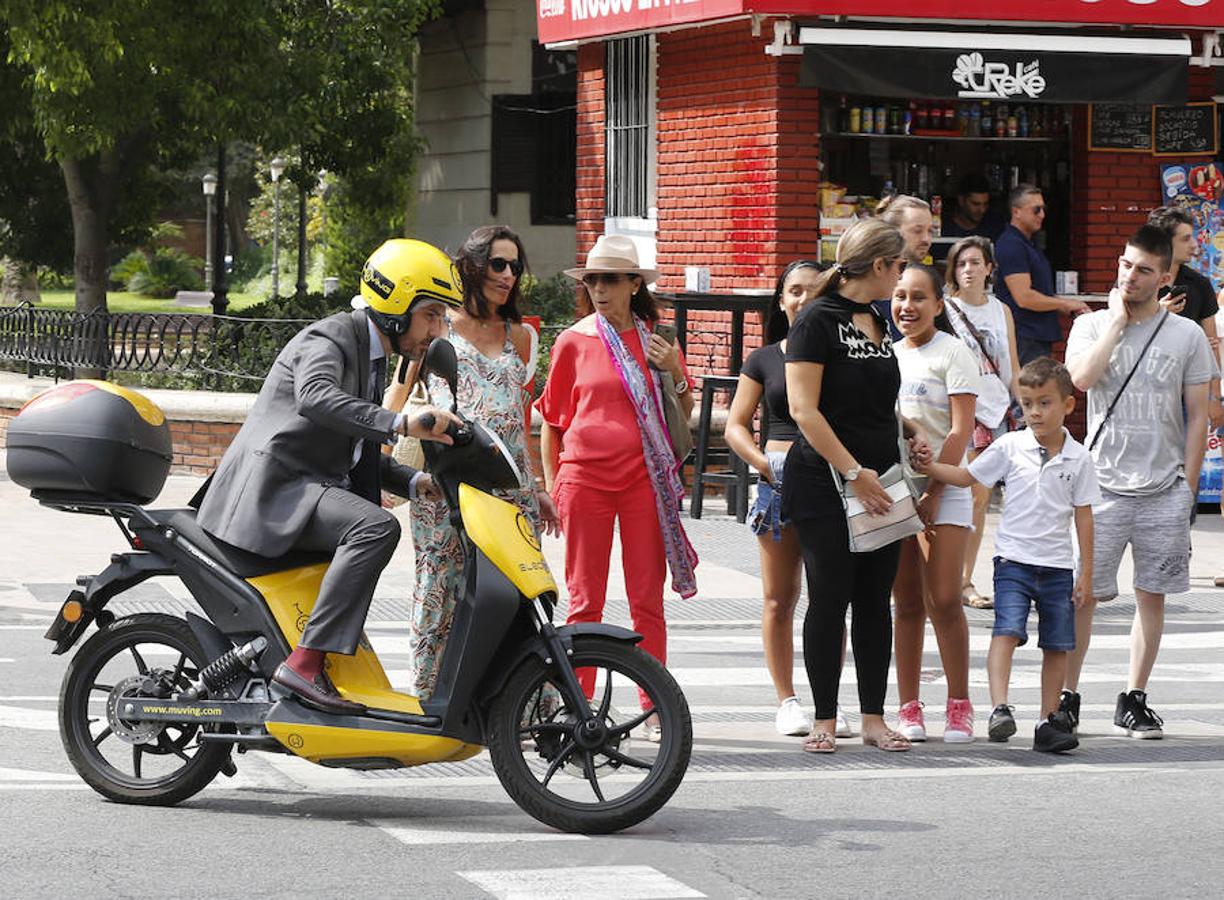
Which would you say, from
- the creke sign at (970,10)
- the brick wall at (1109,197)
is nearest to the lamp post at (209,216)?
the creke sign at (970,10)

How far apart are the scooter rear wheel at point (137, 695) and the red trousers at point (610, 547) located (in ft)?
5.45

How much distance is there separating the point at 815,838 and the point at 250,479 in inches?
78.9

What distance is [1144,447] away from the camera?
879cm

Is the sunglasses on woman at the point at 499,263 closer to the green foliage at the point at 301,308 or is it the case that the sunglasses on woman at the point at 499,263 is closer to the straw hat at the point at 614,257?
the straw hat at the point at 614,257

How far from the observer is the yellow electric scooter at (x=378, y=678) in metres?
6.74

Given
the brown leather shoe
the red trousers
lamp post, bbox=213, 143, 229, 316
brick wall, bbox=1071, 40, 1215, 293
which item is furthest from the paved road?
lamp post, bbox=213, 143, 229, 316

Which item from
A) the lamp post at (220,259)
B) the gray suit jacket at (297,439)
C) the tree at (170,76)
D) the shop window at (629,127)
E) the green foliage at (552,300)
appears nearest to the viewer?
the gray suit jacket at (297,439)

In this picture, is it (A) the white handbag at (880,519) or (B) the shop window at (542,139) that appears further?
(B) the shop window at (542,139)

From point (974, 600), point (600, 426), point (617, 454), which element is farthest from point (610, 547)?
point (974, 600)

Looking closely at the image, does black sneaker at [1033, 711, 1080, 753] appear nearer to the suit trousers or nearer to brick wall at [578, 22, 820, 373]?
the suit trousers

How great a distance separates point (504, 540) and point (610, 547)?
155 centimetres

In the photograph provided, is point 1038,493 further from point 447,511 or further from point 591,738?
point 591,738

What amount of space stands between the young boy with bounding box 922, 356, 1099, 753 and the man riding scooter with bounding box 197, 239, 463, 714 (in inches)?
94.0

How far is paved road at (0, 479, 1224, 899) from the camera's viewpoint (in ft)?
20.4
